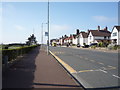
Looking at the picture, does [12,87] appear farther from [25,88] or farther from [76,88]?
[76,88]

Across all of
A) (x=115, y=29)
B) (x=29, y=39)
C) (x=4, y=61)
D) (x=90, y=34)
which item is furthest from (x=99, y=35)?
(x=4, y=61)

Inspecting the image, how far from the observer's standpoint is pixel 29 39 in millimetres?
80062

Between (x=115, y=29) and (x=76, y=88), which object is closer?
(x=76, y=88)

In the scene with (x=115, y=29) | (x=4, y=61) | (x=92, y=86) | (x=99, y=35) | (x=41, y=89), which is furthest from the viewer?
(x=99, y=35)

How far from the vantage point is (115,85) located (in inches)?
272

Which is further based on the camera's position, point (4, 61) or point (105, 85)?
point (4, 61)

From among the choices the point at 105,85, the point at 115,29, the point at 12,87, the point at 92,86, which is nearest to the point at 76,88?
the point at 92,86

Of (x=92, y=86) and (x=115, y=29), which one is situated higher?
(x=115, y=29)

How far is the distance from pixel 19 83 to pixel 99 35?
7381cm

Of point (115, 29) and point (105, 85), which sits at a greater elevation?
point (115, 29)

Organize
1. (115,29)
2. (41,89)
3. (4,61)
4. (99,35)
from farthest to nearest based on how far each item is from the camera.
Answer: (99,35) → (115,29) → (4,61) → (41,89)

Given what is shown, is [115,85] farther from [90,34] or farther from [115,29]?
[90,34]

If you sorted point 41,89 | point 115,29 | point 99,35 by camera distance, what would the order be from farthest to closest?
point 99,35
point 115,29
point 41,89

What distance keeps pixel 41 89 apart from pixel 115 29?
5698 centimetres
